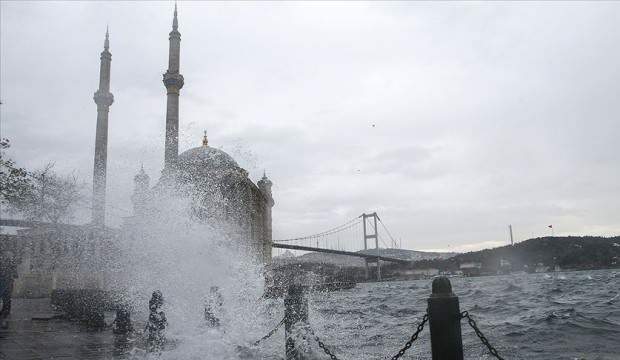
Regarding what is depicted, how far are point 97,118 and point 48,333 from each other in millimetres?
26121

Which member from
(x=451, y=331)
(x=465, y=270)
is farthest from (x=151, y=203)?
(x=465, y=270)

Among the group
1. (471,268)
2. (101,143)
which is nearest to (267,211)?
(101,143)

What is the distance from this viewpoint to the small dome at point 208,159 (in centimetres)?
2617

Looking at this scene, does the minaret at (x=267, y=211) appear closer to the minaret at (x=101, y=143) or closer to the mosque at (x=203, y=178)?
the mosque at (x=203, y=178)

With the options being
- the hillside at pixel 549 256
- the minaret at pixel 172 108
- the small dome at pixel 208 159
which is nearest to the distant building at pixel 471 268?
the hillside at pixel 549 256

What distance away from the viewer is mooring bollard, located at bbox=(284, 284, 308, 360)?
5.41m

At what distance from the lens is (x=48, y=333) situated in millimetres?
7156

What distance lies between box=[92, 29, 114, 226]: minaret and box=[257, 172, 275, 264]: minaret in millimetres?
10136

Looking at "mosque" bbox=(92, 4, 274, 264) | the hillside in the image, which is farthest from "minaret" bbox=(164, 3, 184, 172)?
the hillside

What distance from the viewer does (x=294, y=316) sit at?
547cm

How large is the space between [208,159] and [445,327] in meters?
24.3

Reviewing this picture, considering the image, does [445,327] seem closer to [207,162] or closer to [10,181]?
[10,181]

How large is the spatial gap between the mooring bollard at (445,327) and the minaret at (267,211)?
29.0 m

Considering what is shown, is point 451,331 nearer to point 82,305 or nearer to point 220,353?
point 220,353
